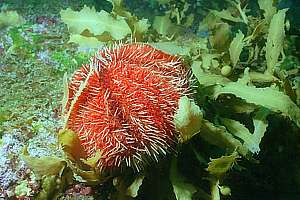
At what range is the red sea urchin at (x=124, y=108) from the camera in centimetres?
159

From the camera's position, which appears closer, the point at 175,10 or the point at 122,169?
the point at 122,169

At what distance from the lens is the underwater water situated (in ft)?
5.37

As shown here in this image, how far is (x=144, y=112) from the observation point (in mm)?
1614

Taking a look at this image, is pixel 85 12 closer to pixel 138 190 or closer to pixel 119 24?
pixel 119 24

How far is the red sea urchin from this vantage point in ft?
5.23

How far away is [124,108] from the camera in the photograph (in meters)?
1.62

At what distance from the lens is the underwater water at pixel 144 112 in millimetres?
1636

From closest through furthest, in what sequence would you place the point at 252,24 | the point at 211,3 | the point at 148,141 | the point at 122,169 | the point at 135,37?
1. the point at 148,141
2. the point at 122,169
3. the point at 135,37
4. the point at 252,24
5. the point at 211,3

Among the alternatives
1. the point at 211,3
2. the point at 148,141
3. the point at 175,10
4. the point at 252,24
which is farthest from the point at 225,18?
the point at 148,141

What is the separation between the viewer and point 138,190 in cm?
189

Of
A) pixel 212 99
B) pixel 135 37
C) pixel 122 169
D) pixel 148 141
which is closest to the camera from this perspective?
pixel 148 141

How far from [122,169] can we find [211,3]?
215cm

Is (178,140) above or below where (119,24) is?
below

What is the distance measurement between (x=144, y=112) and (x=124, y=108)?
80mm
